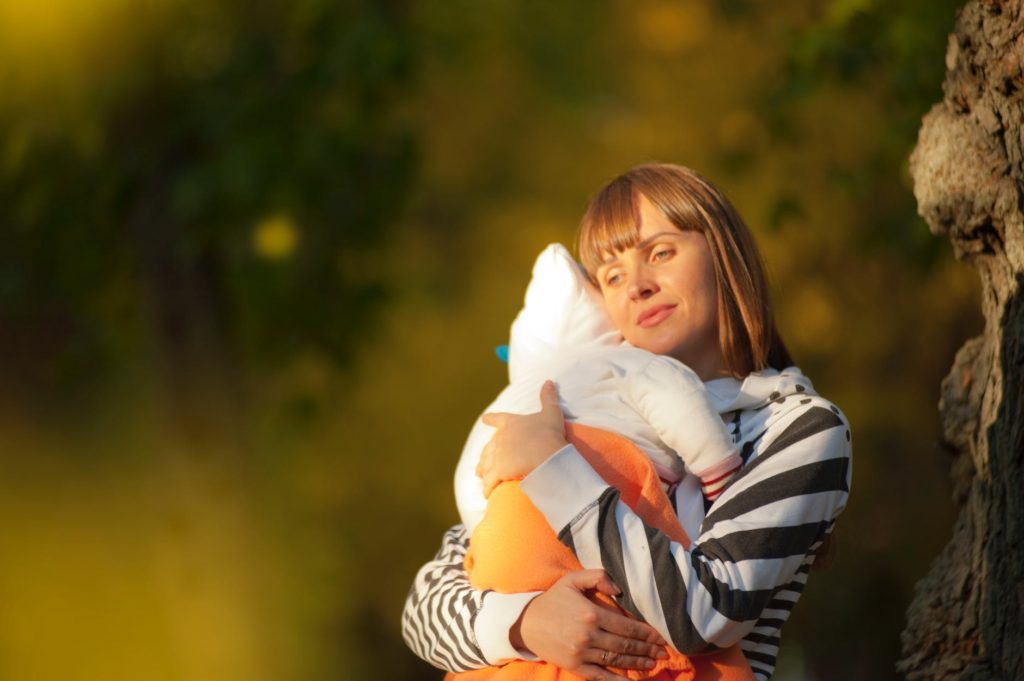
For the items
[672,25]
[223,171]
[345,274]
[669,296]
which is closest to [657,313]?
[669,296]

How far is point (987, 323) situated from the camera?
240 cm

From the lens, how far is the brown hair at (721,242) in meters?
2.27

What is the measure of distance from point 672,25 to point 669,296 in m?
5.48

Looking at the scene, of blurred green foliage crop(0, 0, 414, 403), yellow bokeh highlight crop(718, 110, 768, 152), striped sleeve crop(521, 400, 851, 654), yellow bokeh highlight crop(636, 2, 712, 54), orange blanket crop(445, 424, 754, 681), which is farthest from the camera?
yellow bokeh highlight crop(636, 2, 712, 54)

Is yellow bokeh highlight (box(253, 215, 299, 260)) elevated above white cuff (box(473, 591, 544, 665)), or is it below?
above

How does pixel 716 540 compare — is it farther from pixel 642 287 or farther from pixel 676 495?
pixel 642 287

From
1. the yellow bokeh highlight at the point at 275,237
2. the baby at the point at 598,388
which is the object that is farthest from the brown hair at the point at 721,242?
the yellow bokeh highlight at the point at 275,237

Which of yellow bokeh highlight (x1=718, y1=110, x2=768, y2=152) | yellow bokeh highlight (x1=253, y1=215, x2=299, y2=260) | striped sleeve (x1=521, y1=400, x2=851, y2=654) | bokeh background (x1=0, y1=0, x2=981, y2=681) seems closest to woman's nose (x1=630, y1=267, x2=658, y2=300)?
striped sleeve (x1=521, y1=400, x2=851, y2=654)

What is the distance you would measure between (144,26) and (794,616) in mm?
4584

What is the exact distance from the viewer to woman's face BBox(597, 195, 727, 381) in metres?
2.25

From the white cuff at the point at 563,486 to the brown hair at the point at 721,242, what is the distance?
445 millimetres

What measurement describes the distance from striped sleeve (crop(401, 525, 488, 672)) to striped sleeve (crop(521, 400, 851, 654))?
9.3 inches

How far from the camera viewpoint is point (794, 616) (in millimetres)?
7004

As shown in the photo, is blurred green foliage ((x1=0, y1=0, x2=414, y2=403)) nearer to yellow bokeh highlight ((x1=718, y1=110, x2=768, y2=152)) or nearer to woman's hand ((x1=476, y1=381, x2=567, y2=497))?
yellow bokeh highlight ((x1=718, y1=110, x2=768, y2=152))
